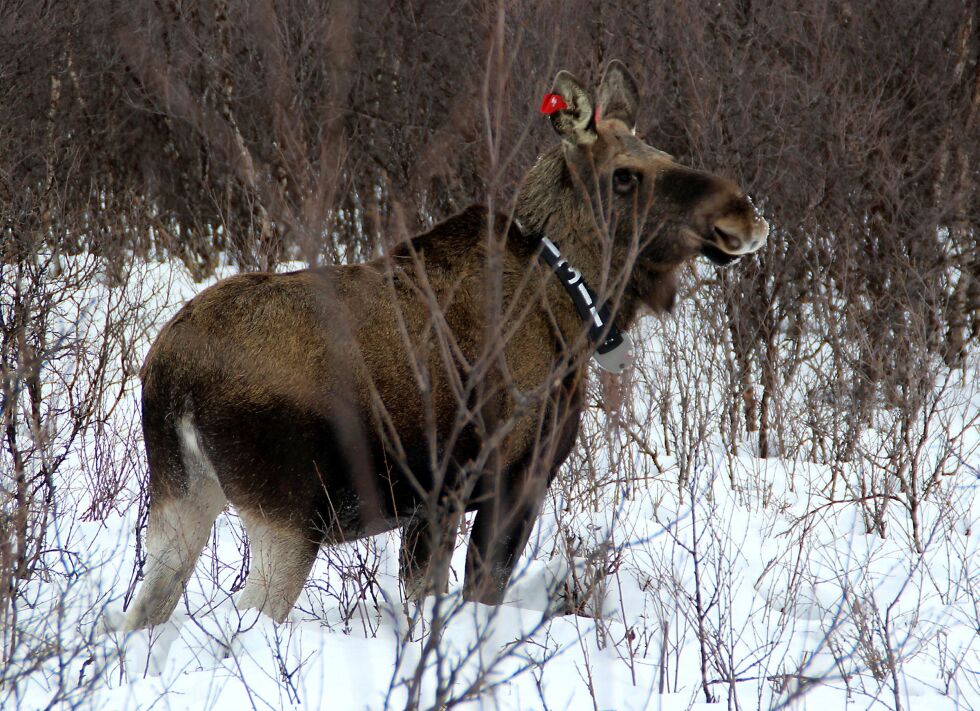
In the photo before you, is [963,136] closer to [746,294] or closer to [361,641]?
[746,294]

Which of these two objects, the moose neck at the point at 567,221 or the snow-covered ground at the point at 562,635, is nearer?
the snow-covered ground at the point at 562,635

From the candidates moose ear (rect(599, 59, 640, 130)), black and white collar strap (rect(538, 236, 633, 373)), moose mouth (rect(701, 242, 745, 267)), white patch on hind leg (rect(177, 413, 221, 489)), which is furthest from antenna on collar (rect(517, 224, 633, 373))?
white patch on hind leg (rect(177, 413, 221, 489))

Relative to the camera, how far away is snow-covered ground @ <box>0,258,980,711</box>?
2855 mm

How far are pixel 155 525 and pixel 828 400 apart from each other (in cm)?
511

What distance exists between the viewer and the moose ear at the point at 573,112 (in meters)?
3.81

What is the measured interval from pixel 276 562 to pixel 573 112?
2086 millimetres

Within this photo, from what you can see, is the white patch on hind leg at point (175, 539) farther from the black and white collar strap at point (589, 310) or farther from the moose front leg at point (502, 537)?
the black and white collar strap at point (589, 310)

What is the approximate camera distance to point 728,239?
3881 mm

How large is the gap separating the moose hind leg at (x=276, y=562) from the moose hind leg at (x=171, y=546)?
9.6 inches

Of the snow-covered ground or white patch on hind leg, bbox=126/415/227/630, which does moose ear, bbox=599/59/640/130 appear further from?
white patch on hind leg, bbox=126/415/227/630

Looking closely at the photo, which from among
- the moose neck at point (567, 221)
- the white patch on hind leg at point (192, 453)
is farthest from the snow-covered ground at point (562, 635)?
the moose neck at point (567, 221)

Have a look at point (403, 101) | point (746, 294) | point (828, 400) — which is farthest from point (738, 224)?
point (403, 101)

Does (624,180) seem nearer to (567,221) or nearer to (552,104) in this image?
(567,221)

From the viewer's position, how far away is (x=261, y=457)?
3.15 metres
